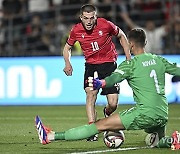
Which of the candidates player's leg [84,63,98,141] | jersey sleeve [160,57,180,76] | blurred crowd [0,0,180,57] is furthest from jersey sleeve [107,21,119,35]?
blurred crowd [0,0,180,57]

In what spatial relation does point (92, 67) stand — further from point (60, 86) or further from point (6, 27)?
point (6, 27)

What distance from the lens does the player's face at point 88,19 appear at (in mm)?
10984

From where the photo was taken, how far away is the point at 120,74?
358 inches

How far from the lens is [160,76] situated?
30.5ft

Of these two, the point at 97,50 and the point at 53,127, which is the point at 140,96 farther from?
the point at 53,127

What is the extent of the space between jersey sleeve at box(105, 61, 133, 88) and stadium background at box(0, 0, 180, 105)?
360 inches

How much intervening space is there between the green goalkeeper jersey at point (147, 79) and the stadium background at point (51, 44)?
8.99m

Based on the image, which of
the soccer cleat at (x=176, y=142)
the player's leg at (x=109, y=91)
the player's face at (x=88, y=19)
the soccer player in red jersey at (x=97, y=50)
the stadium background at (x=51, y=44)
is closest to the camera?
the soccer cleat at (x=176, y=142)

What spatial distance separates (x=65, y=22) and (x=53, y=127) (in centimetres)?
900

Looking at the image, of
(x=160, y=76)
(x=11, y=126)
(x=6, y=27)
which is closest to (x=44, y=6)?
(x=6, y=27)

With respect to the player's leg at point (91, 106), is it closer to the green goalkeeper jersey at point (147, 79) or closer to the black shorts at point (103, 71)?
the black shorts at point (103, 71)

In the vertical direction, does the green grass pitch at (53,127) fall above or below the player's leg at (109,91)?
below

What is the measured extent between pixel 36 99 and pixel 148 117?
32.8 ft

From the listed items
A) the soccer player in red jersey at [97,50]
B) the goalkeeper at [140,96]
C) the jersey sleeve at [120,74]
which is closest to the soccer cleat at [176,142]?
the goalkeeper at [140,96]
